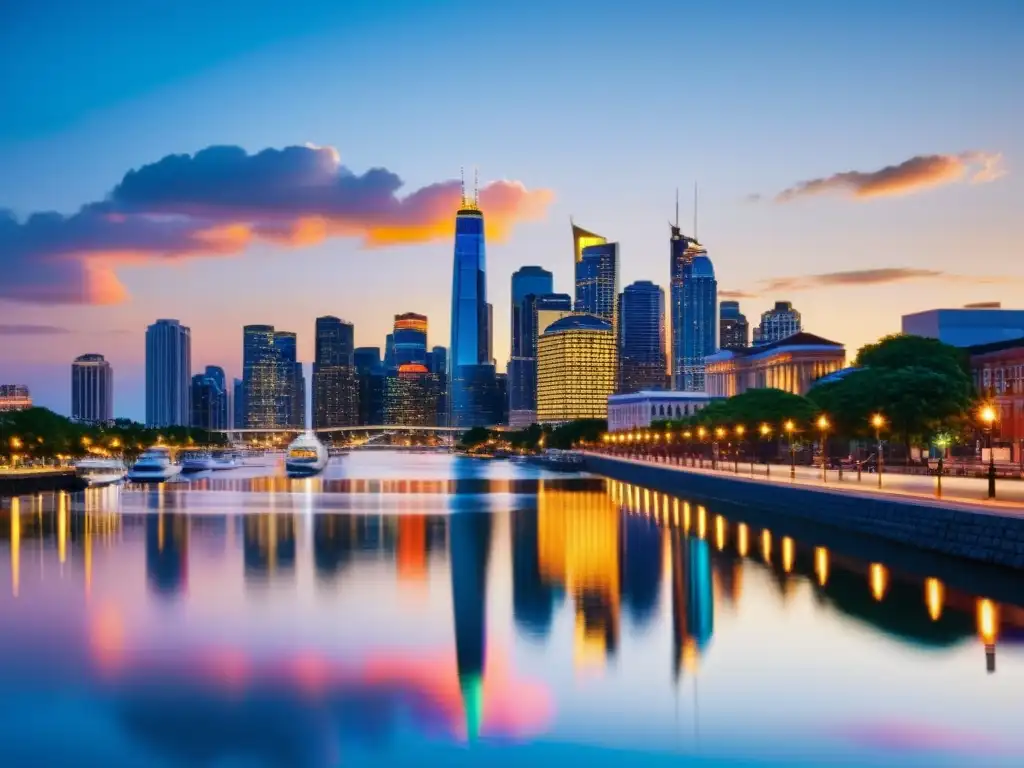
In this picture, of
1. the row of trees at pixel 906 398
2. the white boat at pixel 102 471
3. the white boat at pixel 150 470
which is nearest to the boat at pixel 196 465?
the white boat at pixel 150 470

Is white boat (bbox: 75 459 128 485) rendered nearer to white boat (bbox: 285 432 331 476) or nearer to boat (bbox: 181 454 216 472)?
white boat (bbox: 285 432 331 476)

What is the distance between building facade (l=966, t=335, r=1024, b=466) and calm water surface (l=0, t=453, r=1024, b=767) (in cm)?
5219

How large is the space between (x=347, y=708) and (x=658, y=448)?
5821 inches

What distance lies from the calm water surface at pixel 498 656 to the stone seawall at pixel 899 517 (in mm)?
1579

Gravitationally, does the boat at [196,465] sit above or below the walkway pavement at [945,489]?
below

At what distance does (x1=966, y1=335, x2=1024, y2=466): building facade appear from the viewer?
309ft

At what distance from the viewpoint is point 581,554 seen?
46.6 m

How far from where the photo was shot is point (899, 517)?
44719 millimetres

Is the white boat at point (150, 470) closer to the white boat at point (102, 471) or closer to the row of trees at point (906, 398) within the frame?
the white boat at point (102, 471)

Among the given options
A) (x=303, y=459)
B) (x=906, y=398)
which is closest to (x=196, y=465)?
(x=303, y=459)

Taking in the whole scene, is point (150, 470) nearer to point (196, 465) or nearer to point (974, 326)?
point (196, 465)

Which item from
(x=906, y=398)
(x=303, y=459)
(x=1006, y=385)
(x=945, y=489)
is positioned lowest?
(x=303, y=459)

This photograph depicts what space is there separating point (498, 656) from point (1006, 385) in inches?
3249

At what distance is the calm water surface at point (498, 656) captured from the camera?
19375 mm
